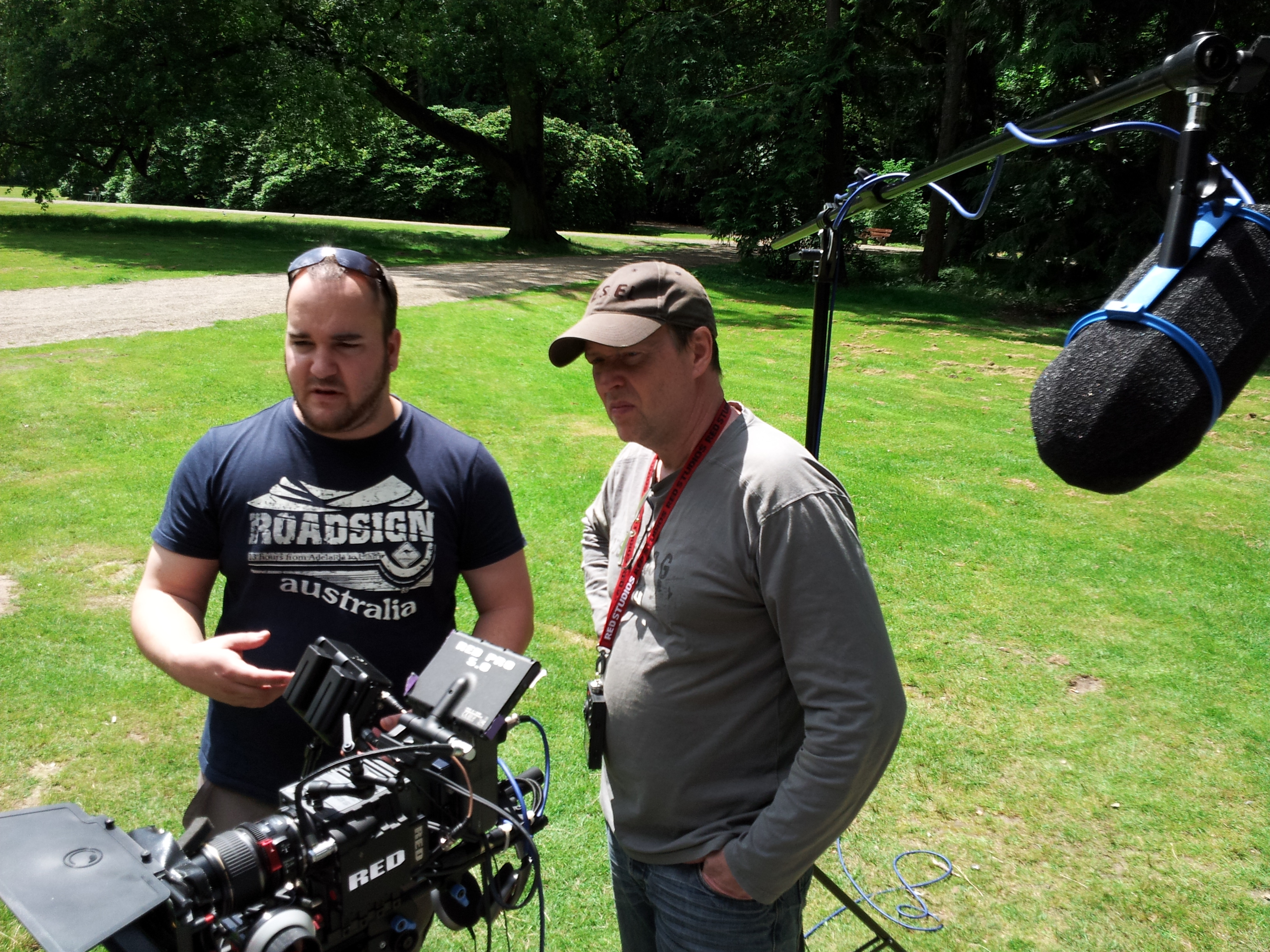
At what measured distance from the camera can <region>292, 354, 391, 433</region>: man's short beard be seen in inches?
90.7

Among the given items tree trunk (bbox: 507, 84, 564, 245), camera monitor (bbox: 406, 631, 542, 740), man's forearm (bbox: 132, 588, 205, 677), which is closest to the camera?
camera monitor (bbox: 406, 631, 542, 740)

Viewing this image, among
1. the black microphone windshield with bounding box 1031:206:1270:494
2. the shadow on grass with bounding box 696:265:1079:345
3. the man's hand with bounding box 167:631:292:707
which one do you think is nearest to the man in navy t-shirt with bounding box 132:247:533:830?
the man's hand with bounding box 167:631:292:707

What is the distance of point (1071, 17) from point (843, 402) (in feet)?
34.9

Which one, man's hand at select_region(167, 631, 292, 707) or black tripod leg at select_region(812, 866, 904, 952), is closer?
man's hand at select_region(167, 631, 292, 707)

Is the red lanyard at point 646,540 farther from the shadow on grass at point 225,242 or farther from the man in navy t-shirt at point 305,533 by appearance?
the shadow on grass at point 225,242

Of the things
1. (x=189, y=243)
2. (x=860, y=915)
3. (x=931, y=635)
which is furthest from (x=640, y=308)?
(x=189, y=243)

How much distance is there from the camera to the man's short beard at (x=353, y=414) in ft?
7.56

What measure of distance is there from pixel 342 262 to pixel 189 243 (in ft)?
65.8

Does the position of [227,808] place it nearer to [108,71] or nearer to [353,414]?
[353,414]

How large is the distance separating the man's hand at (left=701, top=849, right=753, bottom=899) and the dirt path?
1096 cm

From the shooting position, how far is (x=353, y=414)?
91.2 inches

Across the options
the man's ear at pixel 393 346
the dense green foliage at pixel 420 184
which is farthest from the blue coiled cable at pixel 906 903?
the dense green foliage at pixel 420 184

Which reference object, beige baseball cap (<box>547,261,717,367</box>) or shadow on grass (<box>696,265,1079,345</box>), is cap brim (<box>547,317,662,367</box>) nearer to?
beige baseball cap (<box>547,261,717,367</box>)

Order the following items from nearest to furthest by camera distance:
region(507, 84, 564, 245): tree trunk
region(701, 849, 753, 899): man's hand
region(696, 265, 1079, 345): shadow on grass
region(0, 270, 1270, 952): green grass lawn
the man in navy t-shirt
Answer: region(701, 849, 753, 899): man's hand
the man in navy t-shirt
region(0, 270, 1270, 952): green grass lawn
region(696, 265, 1079, 345): shadow on grass
region(507, 84, 564, 245): tree trunk
